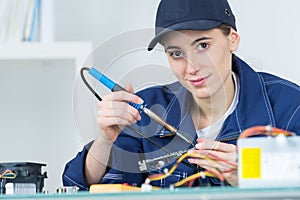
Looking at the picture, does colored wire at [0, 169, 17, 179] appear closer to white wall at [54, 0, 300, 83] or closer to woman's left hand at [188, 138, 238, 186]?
woman's left hand at [188, 138, 238, 186]

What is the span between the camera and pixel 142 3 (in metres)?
2.16

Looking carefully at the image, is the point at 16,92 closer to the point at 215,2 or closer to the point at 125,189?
the point at 215,2

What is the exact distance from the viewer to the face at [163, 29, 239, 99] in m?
1.35

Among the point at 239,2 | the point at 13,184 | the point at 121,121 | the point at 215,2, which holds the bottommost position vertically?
the point at 13,184

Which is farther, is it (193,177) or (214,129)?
(214,129)

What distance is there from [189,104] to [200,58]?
0.78 feet

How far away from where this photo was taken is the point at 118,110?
4.00 ft

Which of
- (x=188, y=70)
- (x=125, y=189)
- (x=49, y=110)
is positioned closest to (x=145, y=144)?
(x=188, y=70)

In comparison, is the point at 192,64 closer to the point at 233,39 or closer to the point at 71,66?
the point at 233,39

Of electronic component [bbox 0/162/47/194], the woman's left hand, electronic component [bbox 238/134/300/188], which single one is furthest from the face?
electronic component [bbox 238/134/300/188]

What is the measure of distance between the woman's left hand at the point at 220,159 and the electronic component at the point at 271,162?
0.04 metres

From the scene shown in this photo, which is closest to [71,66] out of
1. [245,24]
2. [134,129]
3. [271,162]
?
[245,24]

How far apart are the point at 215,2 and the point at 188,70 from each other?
17 centimetres

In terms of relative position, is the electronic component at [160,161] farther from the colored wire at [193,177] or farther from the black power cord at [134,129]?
the colored wire at [193,177]
